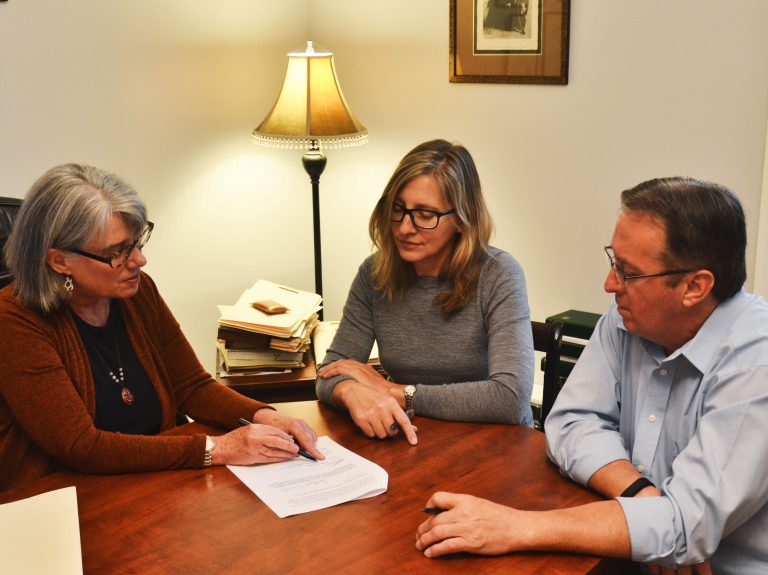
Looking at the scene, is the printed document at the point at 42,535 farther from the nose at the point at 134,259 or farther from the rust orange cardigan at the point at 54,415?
the nose at the point at 134,259

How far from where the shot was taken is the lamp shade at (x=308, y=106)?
10.2ft

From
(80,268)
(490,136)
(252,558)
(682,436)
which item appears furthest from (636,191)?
(490,136)

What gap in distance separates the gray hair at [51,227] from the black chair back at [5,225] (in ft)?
0.87

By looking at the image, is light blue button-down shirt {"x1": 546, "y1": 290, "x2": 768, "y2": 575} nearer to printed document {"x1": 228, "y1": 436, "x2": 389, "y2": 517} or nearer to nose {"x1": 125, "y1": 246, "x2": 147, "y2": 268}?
printed document {"x1": 228, "y1": 436, "x2": 389, "y2": 517}

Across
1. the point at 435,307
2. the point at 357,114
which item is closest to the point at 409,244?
the point at 435,307

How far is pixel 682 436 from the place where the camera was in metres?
1.58

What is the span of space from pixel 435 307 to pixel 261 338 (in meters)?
0.80

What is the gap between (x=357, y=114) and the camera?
3703 millimetres

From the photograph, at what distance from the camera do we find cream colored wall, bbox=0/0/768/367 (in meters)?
2.66

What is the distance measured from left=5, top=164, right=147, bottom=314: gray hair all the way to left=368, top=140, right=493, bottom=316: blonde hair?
710 mm

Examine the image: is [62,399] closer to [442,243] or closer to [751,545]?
[442,243]

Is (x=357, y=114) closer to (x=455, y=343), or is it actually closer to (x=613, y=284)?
(x=455, y=343)

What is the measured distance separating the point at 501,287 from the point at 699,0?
3.98ft

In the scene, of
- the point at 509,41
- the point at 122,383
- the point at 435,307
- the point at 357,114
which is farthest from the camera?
the point at 357,114
